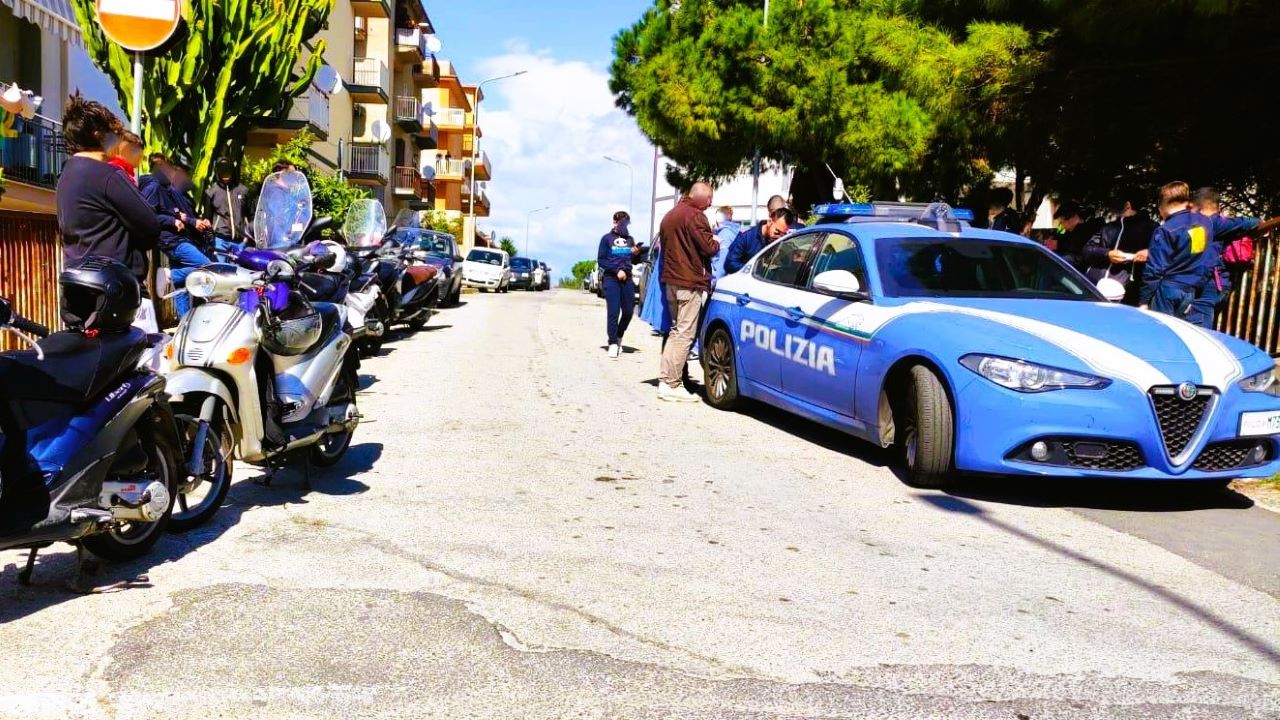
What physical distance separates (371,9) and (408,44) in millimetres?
5494

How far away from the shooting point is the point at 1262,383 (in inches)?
250

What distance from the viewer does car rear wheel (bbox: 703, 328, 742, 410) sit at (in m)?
9.41

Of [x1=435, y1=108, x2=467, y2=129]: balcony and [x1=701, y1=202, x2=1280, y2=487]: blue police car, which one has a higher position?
[x1=435, y1=108, x2=467, y2=129]: balcony

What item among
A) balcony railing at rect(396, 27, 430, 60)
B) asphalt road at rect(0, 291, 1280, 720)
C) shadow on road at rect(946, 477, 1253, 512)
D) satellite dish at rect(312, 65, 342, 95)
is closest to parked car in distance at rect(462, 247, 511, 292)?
satellite dish at rect(312, 65, 342, 95)

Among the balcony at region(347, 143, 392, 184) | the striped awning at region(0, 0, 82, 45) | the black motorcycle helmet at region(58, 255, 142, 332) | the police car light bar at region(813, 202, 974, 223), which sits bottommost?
the black motorcycle helmet at region(58, 255, 142, 332)

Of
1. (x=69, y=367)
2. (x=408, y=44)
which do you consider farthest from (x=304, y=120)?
(x=69, y=367)

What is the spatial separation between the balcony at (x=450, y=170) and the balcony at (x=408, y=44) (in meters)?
17.6

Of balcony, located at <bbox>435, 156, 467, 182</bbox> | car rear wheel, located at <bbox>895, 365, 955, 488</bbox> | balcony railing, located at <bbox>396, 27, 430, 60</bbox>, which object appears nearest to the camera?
car rear wheel, located at <bbox>895, 365, 955, 488</bbox>

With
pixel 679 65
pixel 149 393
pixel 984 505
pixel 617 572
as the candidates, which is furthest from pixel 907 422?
pixel 679 65

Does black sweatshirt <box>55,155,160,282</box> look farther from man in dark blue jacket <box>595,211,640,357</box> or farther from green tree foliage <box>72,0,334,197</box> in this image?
green tree foliage <box>72,0,334,197</box>

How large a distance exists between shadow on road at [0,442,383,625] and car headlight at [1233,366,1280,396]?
179 inches

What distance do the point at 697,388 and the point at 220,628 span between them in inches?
296

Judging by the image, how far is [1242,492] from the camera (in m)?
6.96

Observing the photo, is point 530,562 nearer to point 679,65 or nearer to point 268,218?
point 268,218
